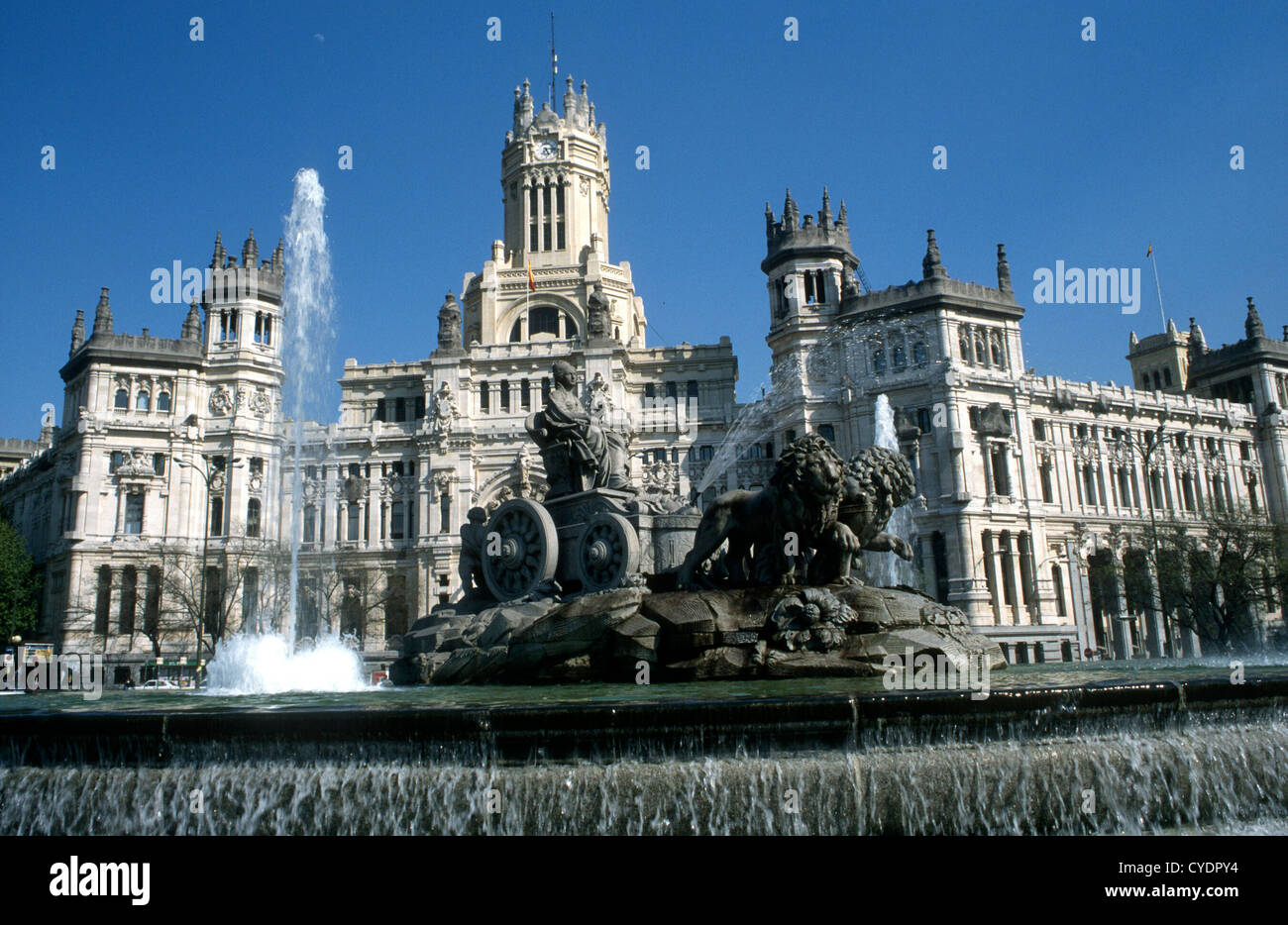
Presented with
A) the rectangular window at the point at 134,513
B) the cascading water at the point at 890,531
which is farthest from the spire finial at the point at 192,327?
the cascading water at the point at 890,531

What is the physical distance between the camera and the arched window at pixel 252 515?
63.2 metres

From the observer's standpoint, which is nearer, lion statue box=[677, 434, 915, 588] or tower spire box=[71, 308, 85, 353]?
lion statue box=[677, 434, 915, 588]

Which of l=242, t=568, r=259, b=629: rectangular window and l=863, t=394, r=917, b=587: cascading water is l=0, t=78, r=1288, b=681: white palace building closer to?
l=242, t=568, r=259, b=629: rectangular window

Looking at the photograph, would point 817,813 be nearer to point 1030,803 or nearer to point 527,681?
point 1030,803

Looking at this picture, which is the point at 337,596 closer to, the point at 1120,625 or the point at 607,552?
the point at 1120,625

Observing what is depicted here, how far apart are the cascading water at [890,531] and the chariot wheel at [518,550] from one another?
771 inches

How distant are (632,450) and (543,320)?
1825 cm

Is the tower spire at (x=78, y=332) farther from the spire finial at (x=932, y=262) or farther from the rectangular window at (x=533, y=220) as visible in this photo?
the spire finial at (x=932, y=262)

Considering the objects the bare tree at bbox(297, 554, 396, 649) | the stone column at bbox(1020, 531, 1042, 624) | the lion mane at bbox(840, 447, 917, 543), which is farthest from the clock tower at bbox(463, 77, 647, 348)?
the lion mane at bbox(840, 447, 917, 543)

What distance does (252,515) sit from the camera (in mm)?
63688

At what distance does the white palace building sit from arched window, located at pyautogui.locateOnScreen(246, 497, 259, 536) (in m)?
0.16

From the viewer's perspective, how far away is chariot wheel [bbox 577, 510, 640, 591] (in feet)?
43.8

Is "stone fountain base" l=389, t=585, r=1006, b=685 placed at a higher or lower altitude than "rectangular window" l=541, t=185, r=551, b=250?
lower

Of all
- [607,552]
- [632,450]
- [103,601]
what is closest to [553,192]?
[632,450]
